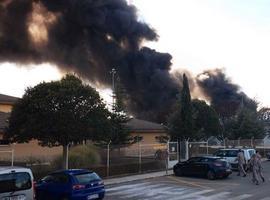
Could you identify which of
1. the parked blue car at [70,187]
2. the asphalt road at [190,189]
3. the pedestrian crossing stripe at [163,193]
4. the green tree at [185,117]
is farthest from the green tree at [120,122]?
the parked blue car at [70,187]

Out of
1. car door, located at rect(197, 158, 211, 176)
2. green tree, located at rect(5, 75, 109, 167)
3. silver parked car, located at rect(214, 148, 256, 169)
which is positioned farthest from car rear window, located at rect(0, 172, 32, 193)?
silver parked car, located at rect(214, 148, 256, 169)

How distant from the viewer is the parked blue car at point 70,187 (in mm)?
14555

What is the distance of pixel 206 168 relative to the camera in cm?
2488

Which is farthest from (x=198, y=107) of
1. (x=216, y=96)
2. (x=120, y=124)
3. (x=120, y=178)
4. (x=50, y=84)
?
(x=216, y=96)

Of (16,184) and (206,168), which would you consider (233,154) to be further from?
(16,184)

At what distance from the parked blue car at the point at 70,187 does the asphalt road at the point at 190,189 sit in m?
2.60

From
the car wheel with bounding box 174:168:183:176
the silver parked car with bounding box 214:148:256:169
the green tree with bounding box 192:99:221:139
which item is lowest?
the car wheel with bounding box 174:168:183:176

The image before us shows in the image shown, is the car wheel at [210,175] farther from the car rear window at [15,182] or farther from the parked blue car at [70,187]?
the car rear window at [15,182]

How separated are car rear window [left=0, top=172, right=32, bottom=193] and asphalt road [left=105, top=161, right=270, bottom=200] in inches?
234

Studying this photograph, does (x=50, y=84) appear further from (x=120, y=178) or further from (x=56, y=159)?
(x=120, y=178)

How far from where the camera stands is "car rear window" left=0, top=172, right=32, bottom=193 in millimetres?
11562

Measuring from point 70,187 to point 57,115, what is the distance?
7068 millimetres

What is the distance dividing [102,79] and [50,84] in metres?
60.3

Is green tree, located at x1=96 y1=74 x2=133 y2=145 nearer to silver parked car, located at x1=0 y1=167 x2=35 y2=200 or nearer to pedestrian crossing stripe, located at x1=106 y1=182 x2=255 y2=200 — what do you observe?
pedestrian crossing stripe, located at x1=106 y1=182 x2=255 y2=200
